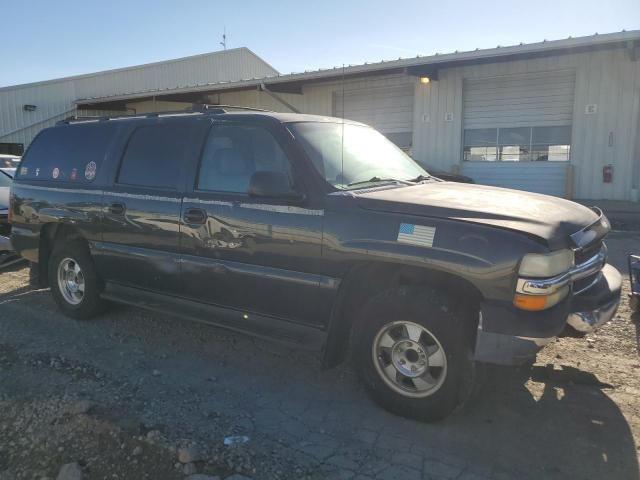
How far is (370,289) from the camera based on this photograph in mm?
3605

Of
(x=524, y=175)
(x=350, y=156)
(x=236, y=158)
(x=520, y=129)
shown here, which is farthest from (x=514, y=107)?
(x=236, y=158)

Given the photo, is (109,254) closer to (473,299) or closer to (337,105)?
(473,299)

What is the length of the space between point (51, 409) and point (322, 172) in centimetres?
239

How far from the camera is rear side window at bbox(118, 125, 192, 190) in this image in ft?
14.4

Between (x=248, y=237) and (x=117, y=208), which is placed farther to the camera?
(x=117, y=208)

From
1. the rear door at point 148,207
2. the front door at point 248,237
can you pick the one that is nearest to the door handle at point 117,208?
the rear door at point 148,207

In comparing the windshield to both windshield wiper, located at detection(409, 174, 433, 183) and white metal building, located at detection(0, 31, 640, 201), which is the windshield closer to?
windshield wiper, located at detection(409, 174, 433, 183)

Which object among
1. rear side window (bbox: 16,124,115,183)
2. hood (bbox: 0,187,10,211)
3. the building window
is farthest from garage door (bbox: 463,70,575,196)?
rear side window (bbox: 16,124,115,183)

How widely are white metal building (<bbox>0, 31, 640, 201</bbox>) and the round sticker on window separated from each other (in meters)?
8.24

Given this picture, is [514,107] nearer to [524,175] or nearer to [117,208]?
[524,175]

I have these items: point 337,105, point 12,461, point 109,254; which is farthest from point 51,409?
point 337,105

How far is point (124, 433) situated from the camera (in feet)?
10.4

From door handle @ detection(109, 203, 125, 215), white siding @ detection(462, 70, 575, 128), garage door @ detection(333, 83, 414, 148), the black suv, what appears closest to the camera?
the black suv

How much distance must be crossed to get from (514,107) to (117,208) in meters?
13.3
